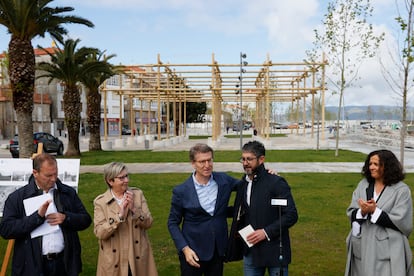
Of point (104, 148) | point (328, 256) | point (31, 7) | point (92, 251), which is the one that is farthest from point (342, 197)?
point (104, 148)

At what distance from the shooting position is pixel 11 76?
1470cm

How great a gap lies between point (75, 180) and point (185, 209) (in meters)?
1.83

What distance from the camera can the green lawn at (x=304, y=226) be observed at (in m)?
5.68

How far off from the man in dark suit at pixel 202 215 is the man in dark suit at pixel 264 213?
4.8 inches

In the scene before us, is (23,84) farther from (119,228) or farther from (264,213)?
(264,213)

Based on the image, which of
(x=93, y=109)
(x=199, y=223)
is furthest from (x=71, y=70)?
(x=199, y=223)

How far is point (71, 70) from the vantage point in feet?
71.3

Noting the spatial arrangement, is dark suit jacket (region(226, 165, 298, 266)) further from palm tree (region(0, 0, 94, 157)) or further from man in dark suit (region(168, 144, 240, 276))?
palm tree (region(0, 0, 94, 157))

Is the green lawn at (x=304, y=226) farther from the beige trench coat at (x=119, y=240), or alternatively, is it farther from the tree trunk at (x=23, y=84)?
the tree trunk at (x=23, y=84)

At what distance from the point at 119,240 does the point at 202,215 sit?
70 cm

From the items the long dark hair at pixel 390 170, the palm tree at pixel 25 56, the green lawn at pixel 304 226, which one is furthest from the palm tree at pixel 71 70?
the long dark hair at pixel 390 170

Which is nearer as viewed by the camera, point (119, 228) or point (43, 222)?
point (43, 222)

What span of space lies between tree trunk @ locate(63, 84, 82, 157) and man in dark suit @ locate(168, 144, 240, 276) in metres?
20.2

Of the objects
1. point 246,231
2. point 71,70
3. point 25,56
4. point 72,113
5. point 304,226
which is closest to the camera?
point 246,231
